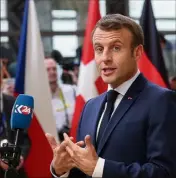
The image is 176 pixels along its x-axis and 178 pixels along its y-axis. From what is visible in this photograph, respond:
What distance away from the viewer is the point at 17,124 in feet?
6.13

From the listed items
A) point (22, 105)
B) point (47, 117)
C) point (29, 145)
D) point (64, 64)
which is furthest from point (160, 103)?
point (64, 64)

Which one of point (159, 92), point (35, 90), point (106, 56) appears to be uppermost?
point (106, 56)

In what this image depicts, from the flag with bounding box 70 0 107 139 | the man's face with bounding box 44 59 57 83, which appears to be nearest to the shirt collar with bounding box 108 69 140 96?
the flag with bounding box 70 0 107 139

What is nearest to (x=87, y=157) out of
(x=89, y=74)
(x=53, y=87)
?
(x=89, y=74)

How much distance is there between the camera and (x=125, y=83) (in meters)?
1.74

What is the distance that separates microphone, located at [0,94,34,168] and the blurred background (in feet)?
11.5

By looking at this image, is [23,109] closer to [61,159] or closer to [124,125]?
[61,159]

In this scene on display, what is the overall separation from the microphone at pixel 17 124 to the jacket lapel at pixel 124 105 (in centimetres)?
30

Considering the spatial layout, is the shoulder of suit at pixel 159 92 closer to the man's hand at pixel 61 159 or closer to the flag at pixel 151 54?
the man's hand at pixel 61 159

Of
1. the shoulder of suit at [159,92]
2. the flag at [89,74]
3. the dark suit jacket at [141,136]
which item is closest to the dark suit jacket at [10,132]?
the flag at [89,74]

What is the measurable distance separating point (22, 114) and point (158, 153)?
56 cm

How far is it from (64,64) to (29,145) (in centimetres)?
203

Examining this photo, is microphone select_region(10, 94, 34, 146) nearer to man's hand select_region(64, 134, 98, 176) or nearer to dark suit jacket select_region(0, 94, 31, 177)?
man's hand select_region(64, 134, 98, 176)

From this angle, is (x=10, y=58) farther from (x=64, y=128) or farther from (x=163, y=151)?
(x=163, y=151)
